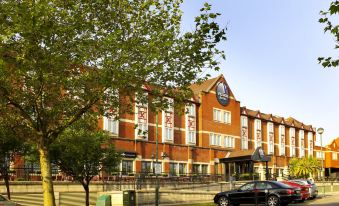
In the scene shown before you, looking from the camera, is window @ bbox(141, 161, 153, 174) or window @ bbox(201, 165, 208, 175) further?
window @ bbox(201, 165, 208, 175)

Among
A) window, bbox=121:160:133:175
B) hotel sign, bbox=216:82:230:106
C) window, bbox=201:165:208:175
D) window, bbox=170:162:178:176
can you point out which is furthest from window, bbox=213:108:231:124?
window, bbox=121:160:133:175

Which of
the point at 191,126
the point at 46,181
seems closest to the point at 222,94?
the point at 191,126

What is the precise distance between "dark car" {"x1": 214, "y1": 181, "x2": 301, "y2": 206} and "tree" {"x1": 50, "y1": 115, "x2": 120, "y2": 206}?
705 centimetres

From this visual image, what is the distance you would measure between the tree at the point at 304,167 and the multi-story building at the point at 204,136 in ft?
10.6

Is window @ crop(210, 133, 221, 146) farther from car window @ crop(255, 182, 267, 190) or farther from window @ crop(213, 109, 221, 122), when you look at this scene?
car window @ crop(255, 182, 267, 190)

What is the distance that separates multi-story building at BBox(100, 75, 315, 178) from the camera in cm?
5119

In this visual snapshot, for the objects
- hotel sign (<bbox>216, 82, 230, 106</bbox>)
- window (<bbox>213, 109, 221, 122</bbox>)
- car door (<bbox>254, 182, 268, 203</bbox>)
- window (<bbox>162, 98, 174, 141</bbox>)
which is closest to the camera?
car door (<bbox>254, 182, 268, 203</bbox>)

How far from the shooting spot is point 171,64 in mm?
17812

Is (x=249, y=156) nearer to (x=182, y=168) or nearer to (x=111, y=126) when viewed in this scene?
(x=182, y=168)

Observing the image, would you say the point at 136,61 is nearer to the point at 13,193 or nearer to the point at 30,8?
the point at 30,8

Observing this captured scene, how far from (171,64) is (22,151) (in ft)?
36.9

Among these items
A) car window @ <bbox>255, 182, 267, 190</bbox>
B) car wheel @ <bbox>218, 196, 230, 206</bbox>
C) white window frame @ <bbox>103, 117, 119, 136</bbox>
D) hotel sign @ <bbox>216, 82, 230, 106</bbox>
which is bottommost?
car wheel @ <bbox>218, 196, 230, 206</bbox>

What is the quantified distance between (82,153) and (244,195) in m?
9.29

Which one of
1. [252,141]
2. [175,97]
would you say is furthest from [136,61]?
[252,141]
